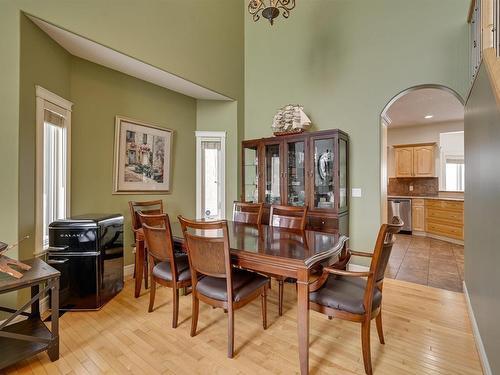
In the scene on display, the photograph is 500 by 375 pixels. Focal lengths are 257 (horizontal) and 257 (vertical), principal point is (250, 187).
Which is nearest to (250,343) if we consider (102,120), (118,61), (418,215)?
(102,120)

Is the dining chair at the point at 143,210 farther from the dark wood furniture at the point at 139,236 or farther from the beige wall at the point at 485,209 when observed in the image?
the beige wall at the point at 485,209

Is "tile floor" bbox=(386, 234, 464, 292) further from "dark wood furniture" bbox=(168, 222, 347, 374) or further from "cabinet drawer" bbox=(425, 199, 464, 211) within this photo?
"dark wood furniture" bbox=(168, 222, 347, 374)

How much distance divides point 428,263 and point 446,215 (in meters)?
2.13

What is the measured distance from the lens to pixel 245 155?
14.2 feet

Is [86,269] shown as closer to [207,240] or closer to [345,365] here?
[207,240]

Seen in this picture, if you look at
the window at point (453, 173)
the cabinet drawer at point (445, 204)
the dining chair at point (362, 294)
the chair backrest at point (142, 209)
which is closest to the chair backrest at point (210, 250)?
the dining chair at point (362, 294)

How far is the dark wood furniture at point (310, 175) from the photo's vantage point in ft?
11.0

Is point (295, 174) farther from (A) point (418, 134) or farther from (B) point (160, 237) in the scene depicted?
(A) point (418, 134)

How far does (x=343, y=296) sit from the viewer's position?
1744 millimetres

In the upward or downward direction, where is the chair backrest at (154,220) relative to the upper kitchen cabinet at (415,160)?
downward

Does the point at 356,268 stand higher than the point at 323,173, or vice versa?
the point at 323,173

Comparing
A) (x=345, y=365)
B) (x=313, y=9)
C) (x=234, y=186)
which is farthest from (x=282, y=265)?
(x=313, y=9)

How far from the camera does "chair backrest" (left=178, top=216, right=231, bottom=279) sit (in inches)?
71.1

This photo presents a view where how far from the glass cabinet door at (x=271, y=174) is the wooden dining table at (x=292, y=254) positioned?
140 centimetres
